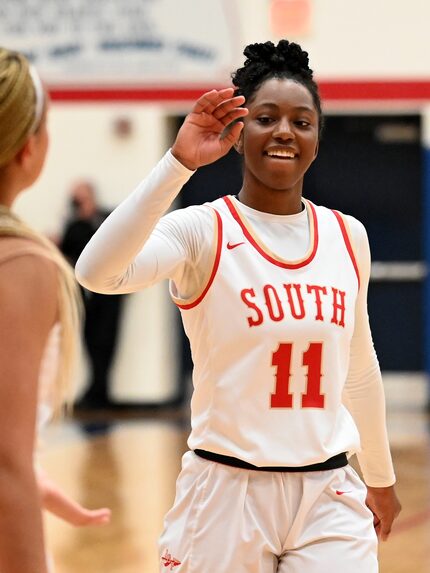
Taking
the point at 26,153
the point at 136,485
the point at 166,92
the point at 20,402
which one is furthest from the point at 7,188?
the point at 166,92

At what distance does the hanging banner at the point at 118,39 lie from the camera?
9.06 meters

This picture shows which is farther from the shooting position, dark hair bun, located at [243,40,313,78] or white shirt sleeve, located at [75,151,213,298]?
dark hair bun, located at [243,40,313,78]

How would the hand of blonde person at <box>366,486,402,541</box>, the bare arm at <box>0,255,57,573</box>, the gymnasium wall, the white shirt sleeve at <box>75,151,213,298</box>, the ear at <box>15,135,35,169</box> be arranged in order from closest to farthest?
the bare arm at <box>0,255,57,573</box> < the ear at <box>15,135,35,169</box> < the white shirt sleeve at <box>75,151,213,298</box> < the hand of blonde person at <box>366,486,402,541</box> < the gymnasium wall

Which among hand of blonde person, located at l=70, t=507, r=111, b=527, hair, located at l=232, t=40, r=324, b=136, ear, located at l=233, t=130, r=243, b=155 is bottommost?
hand of blonde person, located at l=70, t=507, r=111, b=527

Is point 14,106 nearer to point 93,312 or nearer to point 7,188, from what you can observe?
point 7,188

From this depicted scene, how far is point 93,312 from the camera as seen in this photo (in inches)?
432

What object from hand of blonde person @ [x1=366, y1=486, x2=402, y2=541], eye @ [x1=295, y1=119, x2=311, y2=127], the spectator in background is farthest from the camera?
the spectator in background

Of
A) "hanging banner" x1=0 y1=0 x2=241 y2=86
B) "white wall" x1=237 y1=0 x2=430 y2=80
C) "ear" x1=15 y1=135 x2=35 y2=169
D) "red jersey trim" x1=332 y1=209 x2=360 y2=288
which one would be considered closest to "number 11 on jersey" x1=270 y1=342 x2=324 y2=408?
"red jersey trim" x1=332 y1=209 x2=360 y2=288

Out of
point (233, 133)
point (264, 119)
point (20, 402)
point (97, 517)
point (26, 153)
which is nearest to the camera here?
point (20, 402)

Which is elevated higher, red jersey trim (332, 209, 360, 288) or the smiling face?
the smiling face

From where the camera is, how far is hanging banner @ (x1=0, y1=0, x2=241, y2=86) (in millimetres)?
9062

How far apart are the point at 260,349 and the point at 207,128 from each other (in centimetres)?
52

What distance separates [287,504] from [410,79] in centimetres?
825

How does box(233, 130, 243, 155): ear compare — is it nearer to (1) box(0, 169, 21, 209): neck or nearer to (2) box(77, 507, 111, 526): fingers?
(1) box(0, 169, 21, 209): neck
